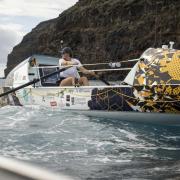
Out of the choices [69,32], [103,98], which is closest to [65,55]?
[103,98]

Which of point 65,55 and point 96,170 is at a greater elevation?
point 65,55

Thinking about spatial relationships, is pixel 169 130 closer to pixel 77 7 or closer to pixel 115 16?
pixel 115 16

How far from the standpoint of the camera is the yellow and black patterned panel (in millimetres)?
9164

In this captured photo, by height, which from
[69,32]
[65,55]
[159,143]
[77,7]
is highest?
[77,7]

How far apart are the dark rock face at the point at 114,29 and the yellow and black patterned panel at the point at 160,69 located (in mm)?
54044

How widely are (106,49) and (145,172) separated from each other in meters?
72.5

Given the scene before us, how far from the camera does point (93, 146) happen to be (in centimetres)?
711

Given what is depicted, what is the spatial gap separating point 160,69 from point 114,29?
230ft

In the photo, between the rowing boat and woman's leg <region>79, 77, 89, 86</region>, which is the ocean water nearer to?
the rowing boat

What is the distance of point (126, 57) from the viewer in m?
69.8

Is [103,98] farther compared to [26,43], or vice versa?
[26,43]

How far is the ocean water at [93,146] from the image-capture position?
5.12 metres

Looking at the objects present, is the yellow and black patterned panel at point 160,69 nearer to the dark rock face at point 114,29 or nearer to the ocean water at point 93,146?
the ocean water at point 93,146

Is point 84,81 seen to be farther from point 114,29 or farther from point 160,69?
point 114,29
